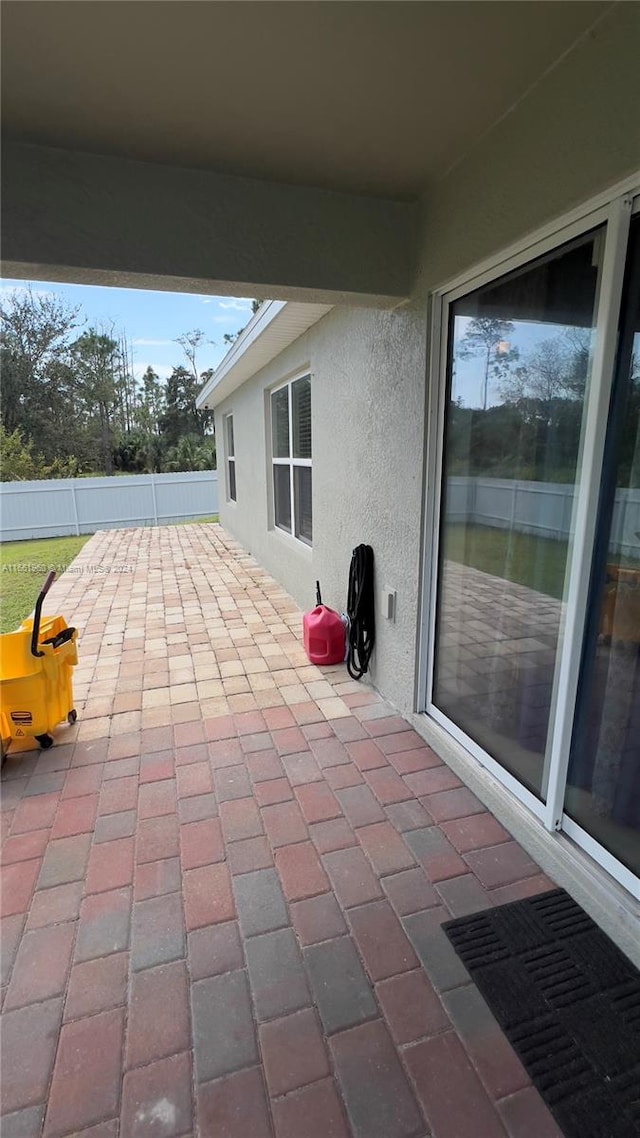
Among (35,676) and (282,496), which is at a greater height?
(282,496)

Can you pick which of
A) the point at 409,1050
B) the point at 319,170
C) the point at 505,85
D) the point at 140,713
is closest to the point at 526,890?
the point at 409,1050

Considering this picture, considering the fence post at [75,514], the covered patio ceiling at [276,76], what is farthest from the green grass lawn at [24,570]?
the covered patio ceiling at [276,76]

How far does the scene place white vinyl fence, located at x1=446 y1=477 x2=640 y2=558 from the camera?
1575 millimetres

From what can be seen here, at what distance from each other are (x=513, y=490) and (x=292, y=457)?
150 inches

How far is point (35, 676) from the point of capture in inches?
102

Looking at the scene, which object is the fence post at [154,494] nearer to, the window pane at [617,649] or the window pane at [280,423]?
the window pane at [280,423]

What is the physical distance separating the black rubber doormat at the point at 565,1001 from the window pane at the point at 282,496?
15.5ft

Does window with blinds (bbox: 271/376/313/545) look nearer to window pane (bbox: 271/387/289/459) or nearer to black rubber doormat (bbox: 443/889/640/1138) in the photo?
window pane (bbox: 271/387/289/459)

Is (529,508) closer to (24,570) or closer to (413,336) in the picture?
(413,336)

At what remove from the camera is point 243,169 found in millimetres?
2047

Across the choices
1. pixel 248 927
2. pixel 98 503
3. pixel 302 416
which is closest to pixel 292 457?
pixel 302 416

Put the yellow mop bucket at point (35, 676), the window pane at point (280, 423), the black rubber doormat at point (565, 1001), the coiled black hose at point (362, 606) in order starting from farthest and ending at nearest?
the window pane at point (280, 423)
the coiled black hose at point (362, 606)
the yellow mop bucket at point (35, 676)
the black rubber doormat at point (565, 1001)

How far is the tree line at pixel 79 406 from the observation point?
22.4 meters

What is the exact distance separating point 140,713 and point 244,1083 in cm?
215
